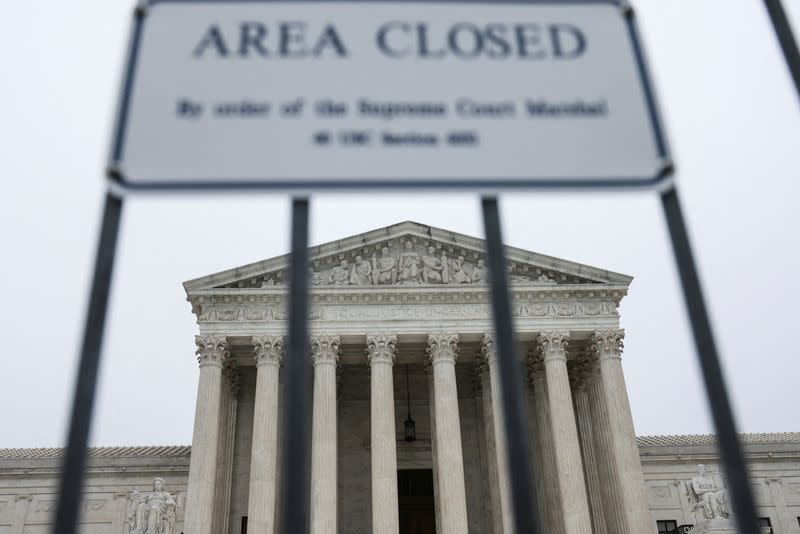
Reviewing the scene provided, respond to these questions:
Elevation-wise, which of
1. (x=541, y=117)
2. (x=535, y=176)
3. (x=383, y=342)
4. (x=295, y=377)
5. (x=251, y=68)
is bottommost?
(x=295, y=377)

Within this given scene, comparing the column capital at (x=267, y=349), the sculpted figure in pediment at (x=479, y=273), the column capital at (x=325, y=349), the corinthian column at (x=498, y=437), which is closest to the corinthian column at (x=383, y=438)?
the column capital at (x=325, y=349)

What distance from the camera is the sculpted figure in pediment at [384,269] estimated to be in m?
31.8

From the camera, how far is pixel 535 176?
4.16 meters

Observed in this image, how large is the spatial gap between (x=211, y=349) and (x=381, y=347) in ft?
23.0

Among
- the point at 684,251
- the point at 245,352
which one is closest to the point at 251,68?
the point at 684,251

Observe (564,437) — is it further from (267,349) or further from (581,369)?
(267,349)

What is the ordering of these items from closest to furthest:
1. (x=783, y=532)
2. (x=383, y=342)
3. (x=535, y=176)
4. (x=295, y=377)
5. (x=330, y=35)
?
(x=295, y=377) → (x=535, y=176) → (x=330, y=35) → (x=383, y=342) → (x=783, y=532)

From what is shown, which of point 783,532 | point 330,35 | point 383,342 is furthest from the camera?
point 783,532

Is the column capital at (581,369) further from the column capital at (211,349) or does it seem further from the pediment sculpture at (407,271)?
the column capital at (211,349)

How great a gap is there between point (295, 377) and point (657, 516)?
38383mm

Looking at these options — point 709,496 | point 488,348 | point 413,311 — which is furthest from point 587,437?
point 413,311

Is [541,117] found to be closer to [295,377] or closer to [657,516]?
[295,377]

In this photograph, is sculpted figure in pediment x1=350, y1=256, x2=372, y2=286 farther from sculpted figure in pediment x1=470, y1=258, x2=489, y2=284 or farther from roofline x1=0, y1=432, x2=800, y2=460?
roofline x1=0, y1=432, x2=800, y2=460

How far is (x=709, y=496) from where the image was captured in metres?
28.1
